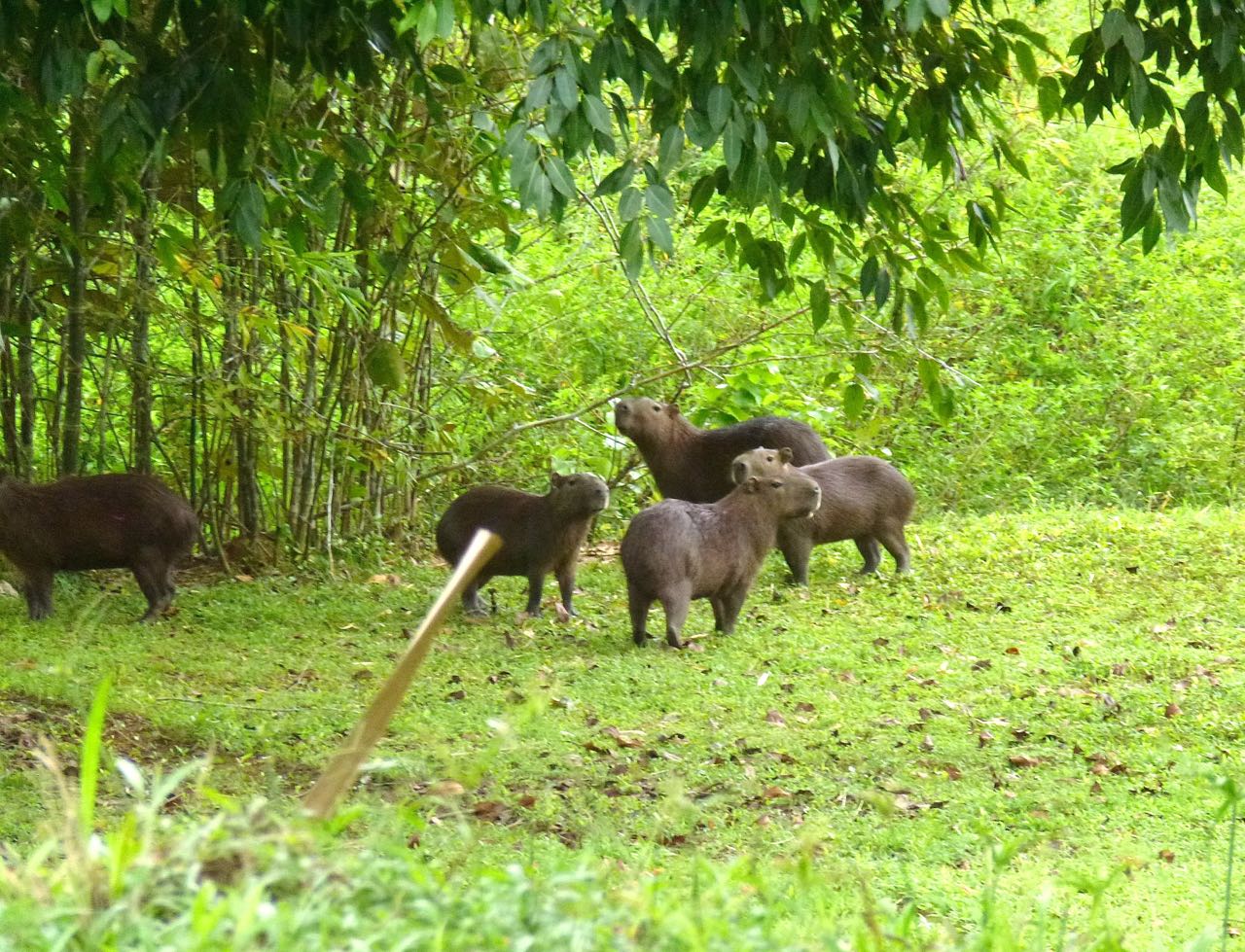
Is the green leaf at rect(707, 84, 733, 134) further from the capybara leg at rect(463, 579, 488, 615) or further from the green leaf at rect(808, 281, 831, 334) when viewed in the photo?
the capybara leg at rect(463, 579, 488, 615)

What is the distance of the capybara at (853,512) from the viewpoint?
344 inches

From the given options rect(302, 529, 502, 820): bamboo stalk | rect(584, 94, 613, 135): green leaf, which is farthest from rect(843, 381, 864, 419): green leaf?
rect(302, 529, 502, 820): bamboo stalk

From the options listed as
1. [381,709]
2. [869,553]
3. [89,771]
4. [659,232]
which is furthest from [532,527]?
[89,771]

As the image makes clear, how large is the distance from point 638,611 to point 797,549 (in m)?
1.52

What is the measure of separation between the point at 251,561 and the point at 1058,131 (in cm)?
878

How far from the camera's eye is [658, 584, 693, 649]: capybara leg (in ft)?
24.2

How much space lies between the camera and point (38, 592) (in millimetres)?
8000

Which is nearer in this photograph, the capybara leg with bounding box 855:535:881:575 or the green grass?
the green grass

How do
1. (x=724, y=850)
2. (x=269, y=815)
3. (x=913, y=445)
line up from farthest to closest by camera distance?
(x=913, y=445) < (x=724, y=850) < (x=269, y=815)

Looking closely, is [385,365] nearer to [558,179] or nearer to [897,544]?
[897,544]

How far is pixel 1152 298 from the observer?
12.7m

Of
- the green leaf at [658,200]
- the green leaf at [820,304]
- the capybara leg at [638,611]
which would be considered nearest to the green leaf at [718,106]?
the green leaf at [658,200]

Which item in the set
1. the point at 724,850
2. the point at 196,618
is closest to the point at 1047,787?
the point at 724,850

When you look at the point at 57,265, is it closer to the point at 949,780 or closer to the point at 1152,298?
the point at 949,780
